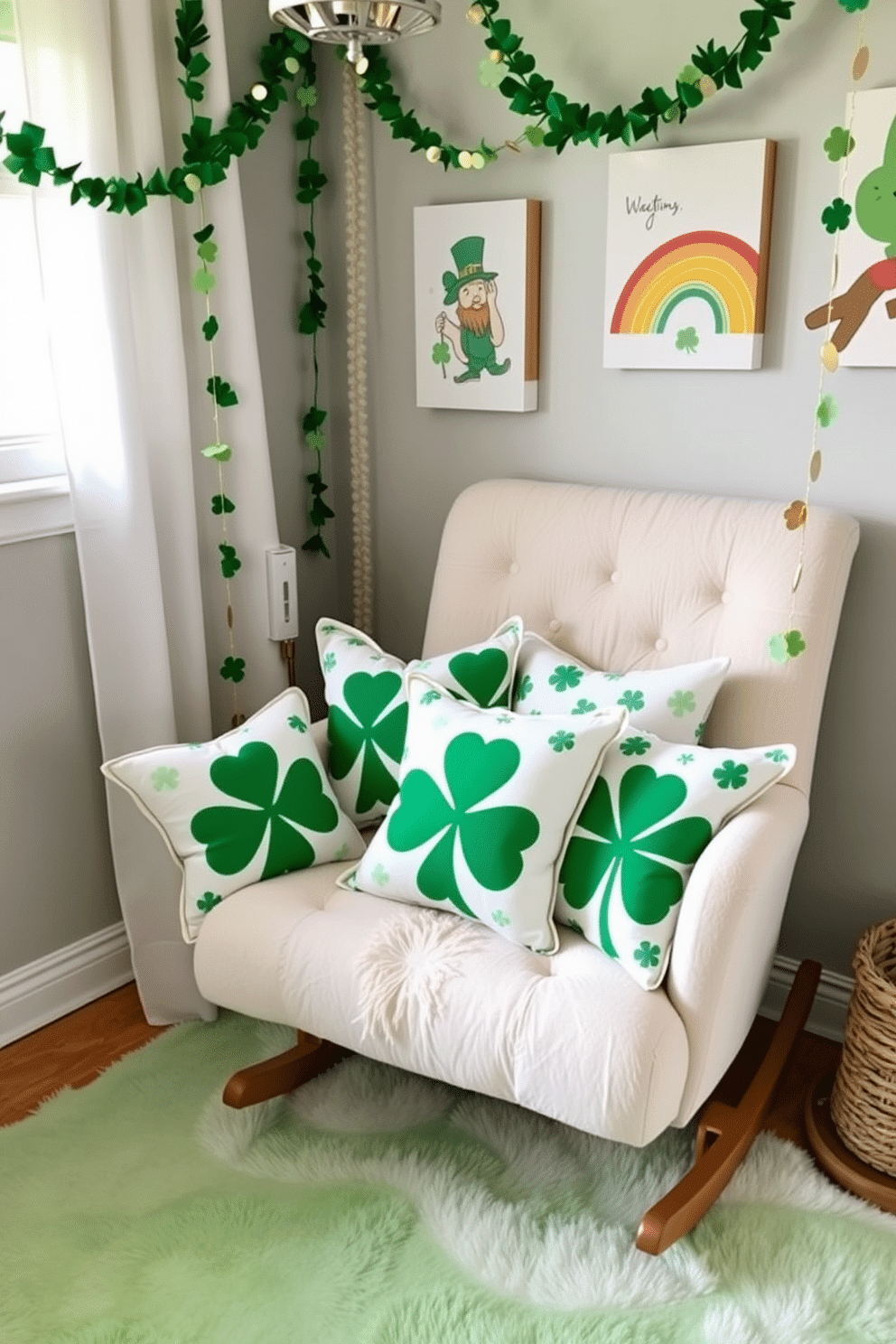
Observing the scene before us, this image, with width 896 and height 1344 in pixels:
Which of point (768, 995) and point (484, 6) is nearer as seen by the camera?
point (484, 6)

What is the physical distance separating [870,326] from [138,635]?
1336 mm

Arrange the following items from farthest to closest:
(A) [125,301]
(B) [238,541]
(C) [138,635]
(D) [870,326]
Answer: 1. (B) [238,541]
2. (C) [138,635]
3. (A) [125,301]
4. (D) [870,326]

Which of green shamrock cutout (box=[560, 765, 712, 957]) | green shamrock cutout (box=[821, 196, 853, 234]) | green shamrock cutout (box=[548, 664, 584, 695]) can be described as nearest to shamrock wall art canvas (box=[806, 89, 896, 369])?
green shamrock cutout (box=[821, 196, 853, 234])

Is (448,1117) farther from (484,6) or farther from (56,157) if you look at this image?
(484,6)

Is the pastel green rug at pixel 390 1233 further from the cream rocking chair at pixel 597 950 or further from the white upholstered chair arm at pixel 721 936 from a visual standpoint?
the white upholstered chair arm at pixel 721 936

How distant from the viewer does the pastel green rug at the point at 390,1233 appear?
A: 5.20 ft

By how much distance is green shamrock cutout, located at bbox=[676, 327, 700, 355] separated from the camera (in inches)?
80.6

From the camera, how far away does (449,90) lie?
7.40 feet

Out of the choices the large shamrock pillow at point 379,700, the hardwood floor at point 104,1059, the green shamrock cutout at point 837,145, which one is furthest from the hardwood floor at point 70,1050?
the green shamrock cutout at point 837,145

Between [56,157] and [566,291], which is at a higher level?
[56,157]

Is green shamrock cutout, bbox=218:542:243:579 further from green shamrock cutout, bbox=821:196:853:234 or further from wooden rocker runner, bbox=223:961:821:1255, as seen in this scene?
green shamrock cutout, bbox=821:196:853:234

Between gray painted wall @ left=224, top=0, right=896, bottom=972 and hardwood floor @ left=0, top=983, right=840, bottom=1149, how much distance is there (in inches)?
7.6

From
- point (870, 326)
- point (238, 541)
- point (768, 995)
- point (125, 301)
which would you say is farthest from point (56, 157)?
point (768, 995)

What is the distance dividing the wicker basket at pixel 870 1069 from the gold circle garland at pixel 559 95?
1354mm
